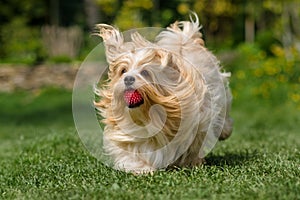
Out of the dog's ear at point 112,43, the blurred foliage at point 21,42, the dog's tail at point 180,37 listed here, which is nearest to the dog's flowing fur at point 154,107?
the dog's ear at point 112,43

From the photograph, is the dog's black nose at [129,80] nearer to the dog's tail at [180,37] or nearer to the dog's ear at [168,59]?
the dog's ear at [168,59]

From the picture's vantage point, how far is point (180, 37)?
623 cm

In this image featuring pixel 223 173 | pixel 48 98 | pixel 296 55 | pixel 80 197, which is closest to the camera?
pixel 80 197

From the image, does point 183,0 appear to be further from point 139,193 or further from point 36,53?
point 139,193

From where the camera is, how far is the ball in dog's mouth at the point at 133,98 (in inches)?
199

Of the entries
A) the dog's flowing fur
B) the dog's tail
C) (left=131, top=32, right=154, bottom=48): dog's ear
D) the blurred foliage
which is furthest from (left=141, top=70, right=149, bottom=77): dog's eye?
the blurred foliage

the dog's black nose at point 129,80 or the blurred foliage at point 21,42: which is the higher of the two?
the dog's black nose at point 129,80

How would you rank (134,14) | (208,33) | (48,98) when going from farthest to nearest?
(208,33) < (134,14) < (48,98)

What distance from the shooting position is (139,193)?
4531mm

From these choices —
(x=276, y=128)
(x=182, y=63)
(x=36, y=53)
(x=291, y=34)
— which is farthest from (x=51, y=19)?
(x=182, y=63)

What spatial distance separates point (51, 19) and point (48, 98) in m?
5.48

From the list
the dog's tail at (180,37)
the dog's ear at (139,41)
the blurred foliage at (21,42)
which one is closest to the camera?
the dog's ear at (139,41)

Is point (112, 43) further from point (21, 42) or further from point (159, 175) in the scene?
point (21, 42)

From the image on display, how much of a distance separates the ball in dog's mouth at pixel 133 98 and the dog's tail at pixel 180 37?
85 centimetres
